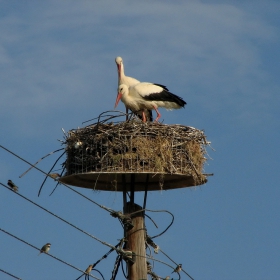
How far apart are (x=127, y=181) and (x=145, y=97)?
2.45m

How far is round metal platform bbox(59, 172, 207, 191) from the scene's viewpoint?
10.8 meters

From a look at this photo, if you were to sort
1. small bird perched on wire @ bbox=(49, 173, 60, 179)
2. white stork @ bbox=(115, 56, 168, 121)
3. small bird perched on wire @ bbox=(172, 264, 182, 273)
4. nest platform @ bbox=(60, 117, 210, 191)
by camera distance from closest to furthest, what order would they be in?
nest platform @ bbox=(60, 117, 210, 191) < small bird perched on wire @ bbox=(49, 173, 60, 179) < small bird perched on wire @ bbox=(172, 264, 182, 273) < white stork @ bbox=(115, 56, 168, 121)

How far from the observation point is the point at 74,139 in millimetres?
11062

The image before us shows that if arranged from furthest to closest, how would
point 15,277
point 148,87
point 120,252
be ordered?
point 148,87 → point 120,252 → point 15,277

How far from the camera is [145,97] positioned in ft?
44.2

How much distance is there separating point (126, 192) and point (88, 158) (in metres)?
0.69

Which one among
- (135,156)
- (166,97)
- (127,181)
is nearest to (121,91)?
(166,97)

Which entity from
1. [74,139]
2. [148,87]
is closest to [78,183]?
[74,139]

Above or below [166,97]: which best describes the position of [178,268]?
below

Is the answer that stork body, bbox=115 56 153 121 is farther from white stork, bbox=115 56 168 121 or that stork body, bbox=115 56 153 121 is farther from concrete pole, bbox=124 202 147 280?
concrete pole, bbox=124 202 147 280

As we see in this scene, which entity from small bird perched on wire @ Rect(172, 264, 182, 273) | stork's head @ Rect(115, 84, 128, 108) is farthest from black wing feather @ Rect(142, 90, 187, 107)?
small bird perched on wire @ Rect(172, 264, 182, 273)

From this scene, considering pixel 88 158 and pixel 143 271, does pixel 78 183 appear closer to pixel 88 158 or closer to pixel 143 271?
pixel 88 158

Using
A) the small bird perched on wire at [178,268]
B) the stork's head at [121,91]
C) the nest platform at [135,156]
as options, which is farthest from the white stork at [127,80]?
the small bird perched on wire at [178,268]

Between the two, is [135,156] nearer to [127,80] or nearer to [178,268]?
[178,268]
